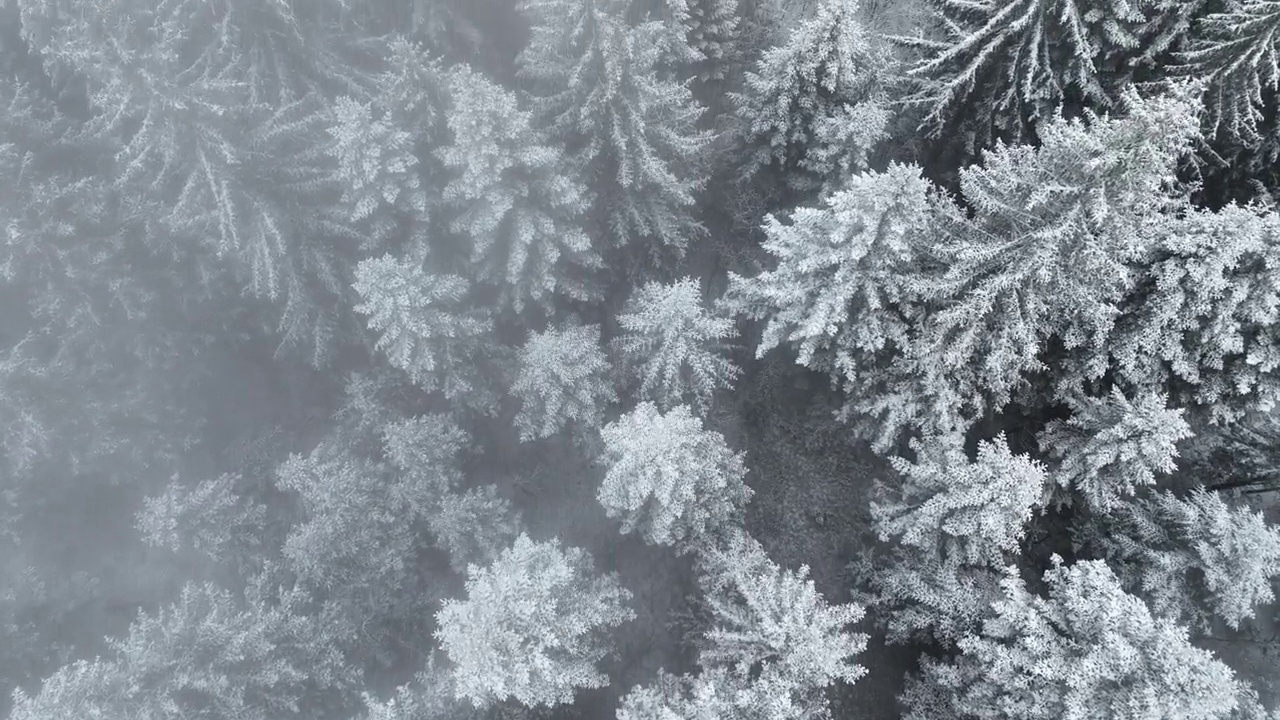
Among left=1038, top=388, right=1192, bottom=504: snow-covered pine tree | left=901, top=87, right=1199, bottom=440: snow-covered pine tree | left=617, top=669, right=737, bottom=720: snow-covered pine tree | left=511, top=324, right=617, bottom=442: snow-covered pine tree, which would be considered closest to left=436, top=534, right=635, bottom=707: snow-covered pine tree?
left=617, top=669, right=737, bottom=720: snow-covered pine tree

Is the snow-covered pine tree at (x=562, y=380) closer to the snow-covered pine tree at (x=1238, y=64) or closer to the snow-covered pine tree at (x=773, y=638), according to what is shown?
the snow-covered pine tree at (x=773, y=638)

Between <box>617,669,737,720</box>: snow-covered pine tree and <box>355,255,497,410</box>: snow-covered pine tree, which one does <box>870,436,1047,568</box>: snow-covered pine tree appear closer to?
<box>617,669,737,720</box>: snow-covered pine tree

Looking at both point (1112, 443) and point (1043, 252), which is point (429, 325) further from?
point (1112, 443)

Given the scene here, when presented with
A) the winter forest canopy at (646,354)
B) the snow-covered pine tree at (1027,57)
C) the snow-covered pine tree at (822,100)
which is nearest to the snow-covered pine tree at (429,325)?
the winter forest canopy at (646,354)

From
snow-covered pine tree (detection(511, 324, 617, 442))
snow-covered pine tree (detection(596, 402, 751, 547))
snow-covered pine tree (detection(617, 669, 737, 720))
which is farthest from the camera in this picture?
snow-covered pine tree (detection(511, 324, 617, 442))

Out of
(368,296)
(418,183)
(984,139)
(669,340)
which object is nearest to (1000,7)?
(984,139)

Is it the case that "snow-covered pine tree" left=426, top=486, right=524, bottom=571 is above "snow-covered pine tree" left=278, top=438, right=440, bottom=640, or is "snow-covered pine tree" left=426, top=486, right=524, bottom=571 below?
above

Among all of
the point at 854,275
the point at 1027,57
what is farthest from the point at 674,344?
the point at 1027,57
